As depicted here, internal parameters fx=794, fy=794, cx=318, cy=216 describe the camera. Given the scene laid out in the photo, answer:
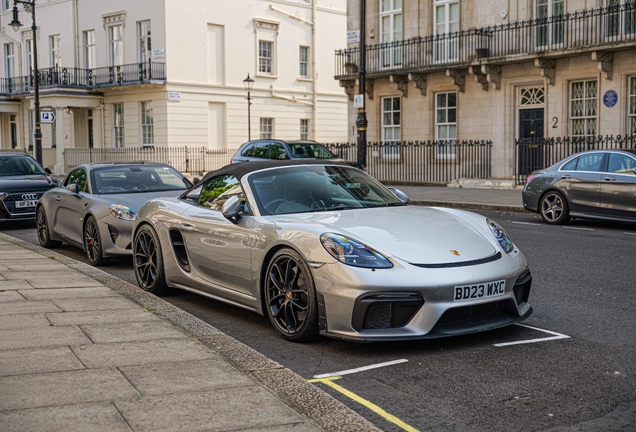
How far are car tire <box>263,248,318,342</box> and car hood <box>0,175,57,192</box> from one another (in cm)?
1065

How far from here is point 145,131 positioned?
42.2 meters

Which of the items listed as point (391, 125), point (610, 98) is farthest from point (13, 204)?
point (391, 125)

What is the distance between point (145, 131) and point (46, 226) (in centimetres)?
3063

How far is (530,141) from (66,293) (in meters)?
18.8

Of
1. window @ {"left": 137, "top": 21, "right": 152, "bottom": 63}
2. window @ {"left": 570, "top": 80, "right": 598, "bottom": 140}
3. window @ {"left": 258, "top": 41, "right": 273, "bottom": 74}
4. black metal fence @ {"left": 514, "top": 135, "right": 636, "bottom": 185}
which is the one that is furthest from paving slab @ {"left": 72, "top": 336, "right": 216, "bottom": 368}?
window @ {"left": 258, "top": 41, "right": 273, "bottom": 74}

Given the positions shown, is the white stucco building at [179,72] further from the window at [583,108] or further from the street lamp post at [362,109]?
the window at [583,108]

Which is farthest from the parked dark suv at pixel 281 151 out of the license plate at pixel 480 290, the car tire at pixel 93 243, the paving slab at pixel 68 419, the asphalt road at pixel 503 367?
the paving slab at pixel 68 419

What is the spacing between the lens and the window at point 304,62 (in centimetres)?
4594

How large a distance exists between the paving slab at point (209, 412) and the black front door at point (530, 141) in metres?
20.7

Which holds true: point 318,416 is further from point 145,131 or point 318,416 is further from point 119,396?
point 145,131

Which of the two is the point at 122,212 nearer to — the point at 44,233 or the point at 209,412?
the point at 44,233

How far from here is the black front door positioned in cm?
2400

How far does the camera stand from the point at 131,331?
19.7 feet

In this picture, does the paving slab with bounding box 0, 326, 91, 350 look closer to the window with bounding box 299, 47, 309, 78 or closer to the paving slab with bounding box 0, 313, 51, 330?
the paving slab with bounding box 0, 313, 51, 330
